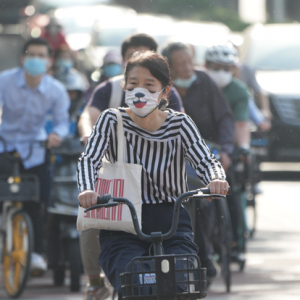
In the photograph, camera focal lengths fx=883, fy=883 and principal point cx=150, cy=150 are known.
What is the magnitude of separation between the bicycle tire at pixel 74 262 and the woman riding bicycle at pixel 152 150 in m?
2.97

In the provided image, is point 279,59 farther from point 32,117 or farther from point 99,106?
point 99,106

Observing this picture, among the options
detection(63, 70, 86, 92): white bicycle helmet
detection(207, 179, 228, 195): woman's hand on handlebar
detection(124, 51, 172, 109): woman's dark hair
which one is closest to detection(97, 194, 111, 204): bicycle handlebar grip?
detection(207, 179, 228, 195): woman's hand on handlebar

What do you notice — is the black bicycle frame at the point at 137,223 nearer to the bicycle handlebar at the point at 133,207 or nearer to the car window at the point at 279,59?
the bicycle handlebar at the point at 133,207

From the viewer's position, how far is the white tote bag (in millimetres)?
4242

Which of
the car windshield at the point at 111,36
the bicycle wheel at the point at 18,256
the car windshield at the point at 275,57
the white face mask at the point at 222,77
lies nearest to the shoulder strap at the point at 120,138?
the bicycle wheel at the point at 18,256

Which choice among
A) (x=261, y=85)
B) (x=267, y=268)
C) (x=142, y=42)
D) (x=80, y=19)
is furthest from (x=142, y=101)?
(x=80, y=19)

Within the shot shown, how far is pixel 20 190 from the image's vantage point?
7.35 meters

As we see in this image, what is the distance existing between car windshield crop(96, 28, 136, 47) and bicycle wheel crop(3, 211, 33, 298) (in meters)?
13.1

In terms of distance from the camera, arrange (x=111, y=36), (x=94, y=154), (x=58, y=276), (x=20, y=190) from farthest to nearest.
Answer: (x=111, y=36) < (x=58, y=276) < (x=20, y=190) < (x=94, y=154)

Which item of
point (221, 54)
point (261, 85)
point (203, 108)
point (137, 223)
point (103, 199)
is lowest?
point (137, 223)

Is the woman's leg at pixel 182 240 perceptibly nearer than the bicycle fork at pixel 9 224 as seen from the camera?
Yes

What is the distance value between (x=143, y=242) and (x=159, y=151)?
0.47 m

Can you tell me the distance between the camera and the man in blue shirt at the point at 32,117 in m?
7.73

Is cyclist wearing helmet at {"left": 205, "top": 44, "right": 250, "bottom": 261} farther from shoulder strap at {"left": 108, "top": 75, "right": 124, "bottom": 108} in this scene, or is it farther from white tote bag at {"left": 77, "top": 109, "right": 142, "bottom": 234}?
white tote bag at {"left": 77, "top": 109, "right": 142, "bottom": 234}
